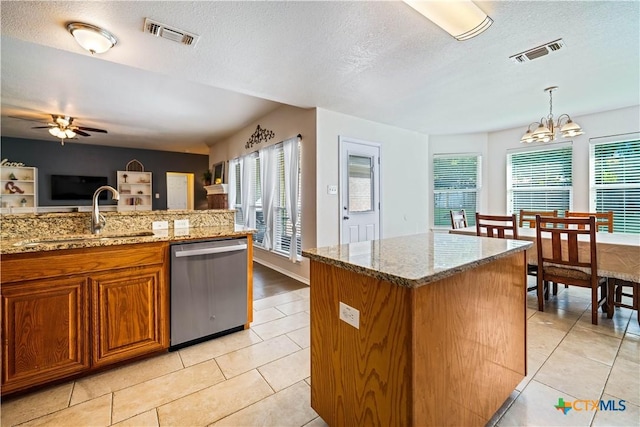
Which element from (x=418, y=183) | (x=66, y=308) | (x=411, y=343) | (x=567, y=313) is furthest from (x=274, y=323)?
(x=418, y=183)

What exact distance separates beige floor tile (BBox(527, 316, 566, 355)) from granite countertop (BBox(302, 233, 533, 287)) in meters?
1.15

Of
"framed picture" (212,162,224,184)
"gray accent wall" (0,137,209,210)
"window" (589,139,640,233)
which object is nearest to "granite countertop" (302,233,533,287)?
"window" (589,139,640,233)

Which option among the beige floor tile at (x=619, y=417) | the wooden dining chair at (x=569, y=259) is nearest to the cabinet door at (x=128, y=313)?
the beige floor tile at (x=619, y=417)

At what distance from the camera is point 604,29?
2.12 m

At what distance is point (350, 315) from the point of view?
1207 mm

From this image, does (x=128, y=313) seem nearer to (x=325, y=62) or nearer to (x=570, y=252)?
(x=325, y=62)

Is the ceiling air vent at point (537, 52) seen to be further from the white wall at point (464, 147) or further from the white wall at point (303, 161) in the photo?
the white wall at point (464, 147)

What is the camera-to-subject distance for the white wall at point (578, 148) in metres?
4.05

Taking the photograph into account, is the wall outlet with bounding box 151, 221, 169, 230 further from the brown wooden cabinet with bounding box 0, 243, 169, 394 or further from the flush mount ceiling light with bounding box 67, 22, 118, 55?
the flush mount ceiling light with bounding box 67, 22, 118, 55

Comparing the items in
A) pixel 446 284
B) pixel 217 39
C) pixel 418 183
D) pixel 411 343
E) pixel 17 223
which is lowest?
pixel 411 343

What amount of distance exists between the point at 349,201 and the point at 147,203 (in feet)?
21.7

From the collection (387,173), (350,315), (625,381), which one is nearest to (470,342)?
(350,315)

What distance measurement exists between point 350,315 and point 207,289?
1.51 m

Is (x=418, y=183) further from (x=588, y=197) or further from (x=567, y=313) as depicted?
(x=567, y=313)
